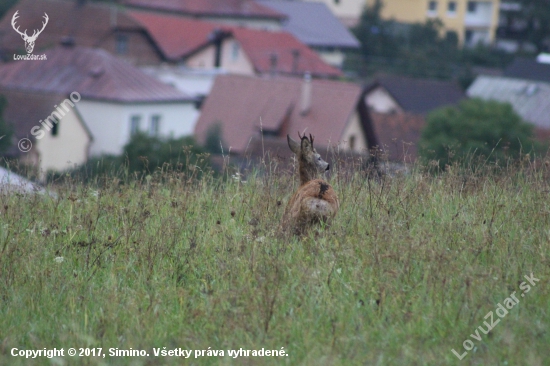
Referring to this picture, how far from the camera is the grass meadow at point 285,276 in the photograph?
4.42 m

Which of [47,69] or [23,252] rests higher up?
[23,252]

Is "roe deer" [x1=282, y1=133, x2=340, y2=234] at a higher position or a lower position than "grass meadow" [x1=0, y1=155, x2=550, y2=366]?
higher

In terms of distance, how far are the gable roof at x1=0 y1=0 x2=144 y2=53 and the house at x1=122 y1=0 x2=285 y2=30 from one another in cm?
1234

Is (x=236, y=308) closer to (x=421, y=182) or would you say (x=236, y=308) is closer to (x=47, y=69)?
(x=421, y=182)

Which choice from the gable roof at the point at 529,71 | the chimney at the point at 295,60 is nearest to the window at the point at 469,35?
the chimney at the point at 295,60

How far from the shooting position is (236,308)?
4727mm

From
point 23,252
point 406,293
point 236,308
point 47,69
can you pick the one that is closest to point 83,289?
point 23,252

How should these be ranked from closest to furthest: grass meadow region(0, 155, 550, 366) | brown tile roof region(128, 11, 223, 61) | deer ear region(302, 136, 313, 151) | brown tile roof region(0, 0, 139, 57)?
grass meadow region(0, 155, 550, 366), deer ear region(302, 136, 313, 151), brown tile roof region(0, 0, 139, 57), brown tile roof region(128, 11, 223, 61)

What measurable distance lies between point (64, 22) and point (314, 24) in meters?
28.0

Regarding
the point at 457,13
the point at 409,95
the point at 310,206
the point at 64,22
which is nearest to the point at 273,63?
the point at 409,95

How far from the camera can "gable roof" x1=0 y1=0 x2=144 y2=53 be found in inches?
2249

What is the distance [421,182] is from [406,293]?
1890 mm

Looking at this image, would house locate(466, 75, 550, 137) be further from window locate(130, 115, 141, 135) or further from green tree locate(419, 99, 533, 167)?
window locate(130, 115, 141, 135)

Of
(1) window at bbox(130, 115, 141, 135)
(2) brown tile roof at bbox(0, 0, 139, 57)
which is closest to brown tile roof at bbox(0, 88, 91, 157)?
(1) window at bbox(130, 115, 141, 135)
